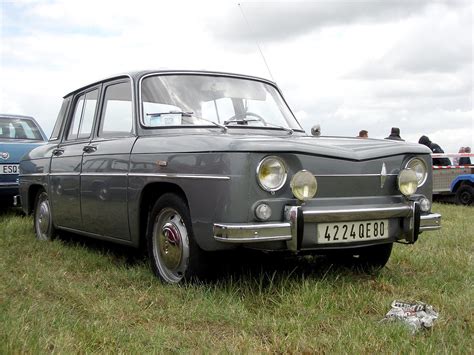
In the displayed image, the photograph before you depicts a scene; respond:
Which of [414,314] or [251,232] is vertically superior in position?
[251,232]

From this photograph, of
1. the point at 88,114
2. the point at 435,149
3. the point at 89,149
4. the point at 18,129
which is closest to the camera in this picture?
the point at 89,149

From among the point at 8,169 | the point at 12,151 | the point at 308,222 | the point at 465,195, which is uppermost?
the point at 12,151

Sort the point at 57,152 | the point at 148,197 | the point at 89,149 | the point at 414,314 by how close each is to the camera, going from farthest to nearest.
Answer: the point at 57,152 < the point at 89,149 < the point at 148,197 < the point at 414,314

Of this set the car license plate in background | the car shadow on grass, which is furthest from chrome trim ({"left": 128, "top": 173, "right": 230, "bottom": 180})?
the car license plate in background

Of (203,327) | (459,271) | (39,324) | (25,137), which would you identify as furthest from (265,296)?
(25,137)

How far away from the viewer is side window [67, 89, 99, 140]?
218 inches

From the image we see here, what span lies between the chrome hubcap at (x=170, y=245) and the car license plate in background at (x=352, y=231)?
0.94 metres

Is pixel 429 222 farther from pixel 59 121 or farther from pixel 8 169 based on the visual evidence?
pixel 8 169

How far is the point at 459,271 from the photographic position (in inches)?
179

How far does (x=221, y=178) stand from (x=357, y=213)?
3.07ft

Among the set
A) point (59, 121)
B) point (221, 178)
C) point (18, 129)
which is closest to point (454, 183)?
point (18, 129)

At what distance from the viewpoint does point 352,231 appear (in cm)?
387

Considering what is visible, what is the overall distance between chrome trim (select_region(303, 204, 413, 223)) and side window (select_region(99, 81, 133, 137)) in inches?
71.0

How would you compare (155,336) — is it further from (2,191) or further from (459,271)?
(2,191)
